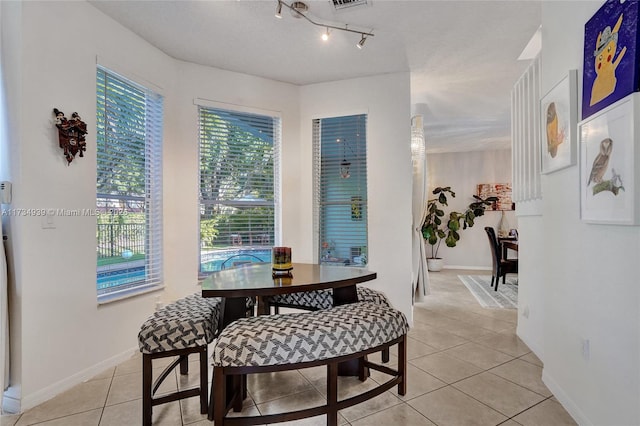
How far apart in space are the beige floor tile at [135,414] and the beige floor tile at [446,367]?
1.73 meters

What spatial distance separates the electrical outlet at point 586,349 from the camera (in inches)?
70.5

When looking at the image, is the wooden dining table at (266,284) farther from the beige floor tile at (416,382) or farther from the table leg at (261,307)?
the beige floor tile at (416,382)

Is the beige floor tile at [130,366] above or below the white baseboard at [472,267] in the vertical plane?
above

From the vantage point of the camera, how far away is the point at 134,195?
9.72ft

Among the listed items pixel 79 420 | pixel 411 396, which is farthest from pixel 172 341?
pixel 411 396

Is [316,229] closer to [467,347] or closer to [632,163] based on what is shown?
[467,347]

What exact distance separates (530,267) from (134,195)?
353cm

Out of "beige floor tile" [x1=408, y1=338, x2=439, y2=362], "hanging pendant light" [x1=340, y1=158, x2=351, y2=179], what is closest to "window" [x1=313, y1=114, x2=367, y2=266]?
"hanging pendant light" [x1=340, y1=158, x2=351, y2=179]

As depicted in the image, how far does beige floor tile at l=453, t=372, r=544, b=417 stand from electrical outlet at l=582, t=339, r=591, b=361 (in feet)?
1.63

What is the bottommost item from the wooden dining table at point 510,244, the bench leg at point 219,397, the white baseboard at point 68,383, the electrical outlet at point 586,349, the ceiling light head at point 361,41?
the white baseboard at point 68,383

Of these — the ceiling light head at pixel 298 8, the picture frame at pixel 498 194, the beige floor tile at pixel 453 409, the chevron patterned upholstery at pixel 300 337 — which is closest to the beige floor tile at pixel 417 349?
the beige floor tile at pixel 453 409

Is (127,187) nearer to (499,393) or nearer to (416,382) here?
(416,382)

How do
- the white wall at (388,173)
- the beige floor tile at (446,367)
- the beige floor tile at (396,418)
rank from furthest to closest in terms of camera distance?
1. the white wall at (388,173)
2. the beige floor tile at (446,367)
3. the beige floor tile at (396,418)

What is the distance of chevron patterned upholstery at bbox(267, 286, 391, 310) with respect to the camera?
2.50 m
